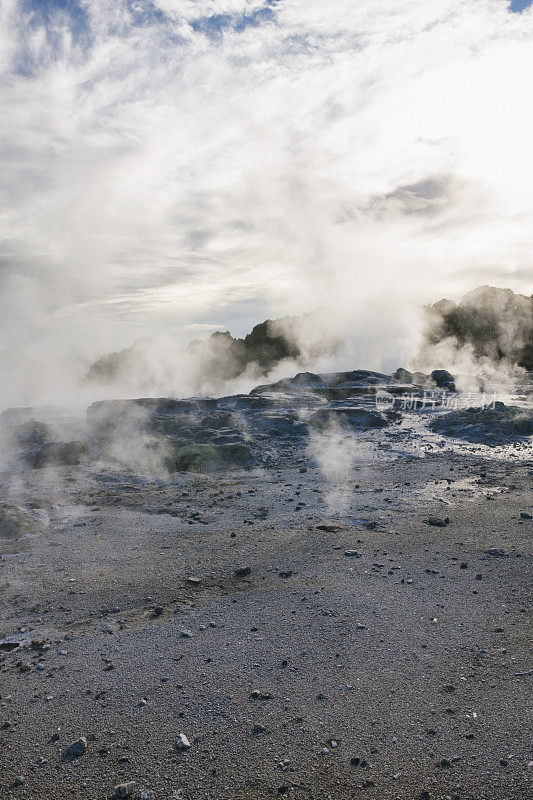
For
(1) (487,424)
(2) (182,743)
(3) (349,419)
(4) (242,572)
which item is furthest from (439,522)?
(3) (349,419)

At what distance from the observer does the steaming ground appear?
3.37 metres

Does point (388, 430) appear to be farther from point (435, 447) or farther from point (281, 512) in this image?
point (281, 512)

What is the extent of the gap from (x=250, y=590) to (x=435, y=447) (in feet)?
33.5

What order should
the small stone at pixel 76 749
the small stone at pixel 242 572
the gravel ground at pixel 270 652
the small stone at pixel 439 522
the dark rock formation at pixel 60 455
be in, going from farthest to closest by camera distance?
the dark rock formation at pixel 60 455 < the small stone at pixel 439 522 < the small stone at pixel 242 572 < the small stone at pixel 76 749 < the gravel ground at pixel 270 652

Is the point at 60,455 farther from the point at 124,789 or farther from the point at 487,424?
the point at 487,424

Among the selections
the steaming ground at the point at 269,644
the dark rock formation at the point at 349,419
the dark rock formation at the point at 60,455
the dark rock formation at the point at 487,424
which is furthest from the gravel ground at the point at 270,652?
the dark rock formation at the point at 349,419

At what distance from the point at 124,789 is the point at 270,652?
69.4 inches

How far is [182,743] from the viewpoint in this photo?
11.7 ft

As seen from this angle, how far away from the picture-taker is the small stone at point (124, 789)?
10.4 ft

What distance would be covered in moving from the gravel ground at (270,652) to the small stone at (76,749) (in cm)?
4

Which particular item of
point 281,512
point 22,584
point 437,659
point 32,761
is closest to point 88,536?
point 22,584

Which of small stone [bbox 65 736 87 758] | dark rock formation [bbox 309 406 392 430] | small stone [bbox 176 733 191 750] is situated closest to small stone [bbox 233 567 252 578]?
small stone [bbox 176 733 191 750]

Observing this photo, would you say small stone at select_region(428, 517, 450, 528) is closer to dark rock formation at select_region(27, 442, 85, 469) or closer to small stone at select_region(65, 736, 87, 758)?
small stone at select_region(65, 736, 87, 758)

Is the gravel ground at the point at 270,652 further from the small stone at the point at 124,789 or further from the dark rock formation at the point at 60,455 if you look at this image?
the dark rock formation at the point at 60,455
